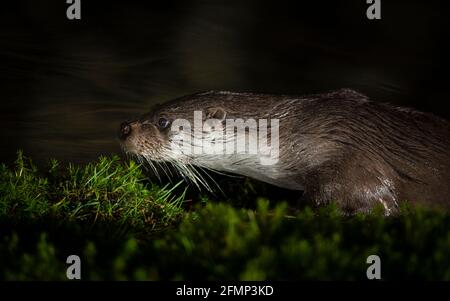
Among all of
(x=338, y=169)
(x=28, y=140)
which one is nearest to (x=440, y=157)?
(x=338, y=169)

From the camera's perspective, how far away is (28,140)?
6113 millimetres

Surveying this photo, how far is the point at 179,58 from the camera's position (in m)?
6.16

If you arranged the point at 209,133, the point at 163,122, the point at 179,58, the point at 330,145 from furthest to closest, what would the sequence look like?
the point at 179,58 < the point at 163,122 < the point at 209,133 < the point at 330,145

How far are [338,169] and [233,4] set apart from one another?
9.02 ft

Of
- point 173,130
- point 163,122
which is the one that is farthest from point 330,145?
point 163,122

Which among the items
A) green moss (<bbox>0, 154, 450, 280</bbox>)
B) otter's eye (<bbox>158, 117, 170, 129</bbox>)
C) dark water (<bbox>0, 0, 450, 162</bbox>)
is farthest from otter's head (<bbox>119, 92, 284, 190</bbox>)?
dark water (<bbox>0, 0, 450, 162</bbox>)

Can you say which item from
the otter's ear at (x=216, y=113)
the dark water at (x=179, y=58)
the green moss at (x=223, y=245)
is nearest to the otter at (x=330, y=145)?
the otter's ear at (x=216, y=113)

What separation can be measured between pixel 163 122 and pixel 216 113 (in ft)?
1.44

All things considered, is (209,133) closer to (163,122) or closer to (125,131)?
(163,122)

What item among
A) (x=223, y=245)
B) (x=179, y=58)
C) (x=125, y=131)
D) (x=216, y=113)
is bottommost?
(x=223, y=245)

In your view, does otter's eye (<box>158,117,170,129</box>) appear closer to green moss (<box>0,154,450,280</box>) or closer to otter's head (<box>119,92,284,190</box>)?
otter's head (<box>119,92,284,190</box>)

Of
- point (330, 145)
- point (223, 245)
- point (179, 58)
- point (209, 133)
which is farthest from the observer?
point (179, 58)

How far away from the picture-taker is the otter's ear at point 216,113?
4.37 meters

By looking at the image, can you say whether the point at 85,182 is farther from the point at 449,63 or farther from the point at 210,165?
the point at 449,63
